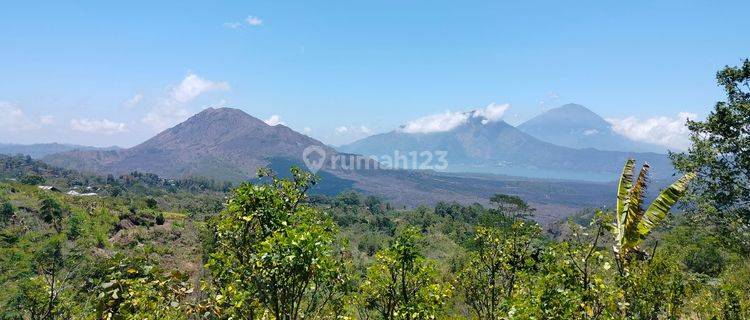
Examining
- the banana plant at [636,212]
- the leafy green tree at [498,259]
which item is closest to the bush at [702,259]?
the banana plant at [636,212]

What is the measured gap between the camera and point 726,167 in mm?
20047

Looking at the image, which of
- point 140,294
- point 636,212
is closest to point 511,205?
point 636,212

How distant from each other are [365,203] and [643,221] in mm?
183695

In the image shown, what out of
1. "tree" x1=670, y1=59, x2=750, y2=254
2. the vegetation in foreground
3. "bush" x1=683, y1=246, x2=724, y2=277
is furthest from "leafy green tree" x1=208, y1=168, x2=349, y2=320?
"bush" x1=683, y1=246, x2=724, y2=277

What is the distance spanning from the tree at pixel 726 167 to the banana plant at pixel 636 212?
998 cm

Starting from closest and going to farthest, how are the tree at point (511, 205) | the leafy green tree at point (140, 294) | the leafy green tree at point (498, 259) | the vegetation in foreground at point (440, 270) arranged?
the vegetation in foreground at point (440, 270)
the leafy green tree at point (140, 294)
the leafy green tree at point (498, 259)
the tree at point (511, 205)

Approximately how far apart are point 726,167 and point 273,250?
846 inches

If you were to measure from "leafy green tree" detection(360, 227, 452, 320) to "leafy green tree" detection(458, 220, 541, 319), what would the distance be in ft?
13.7

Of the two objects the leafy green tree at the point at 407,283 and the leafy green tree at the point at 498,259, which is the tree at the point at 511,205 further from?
the leafy green tree at the point at 407,283

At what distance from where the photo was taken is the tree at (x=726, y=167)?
64.7ft

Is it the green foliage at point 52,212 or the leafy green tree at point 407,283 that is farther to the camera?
the green foliage at point 52,212

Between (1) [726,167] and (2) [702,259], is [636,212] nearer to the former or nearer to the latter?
(1) [726,167]

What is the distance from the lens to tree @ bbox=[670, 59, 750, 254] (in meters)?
19.7

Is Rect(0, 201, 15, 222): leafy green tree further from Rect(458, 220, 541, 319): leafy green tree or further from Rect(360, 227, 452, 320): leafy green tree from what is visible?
Rect(360, 227, 452, 320): leafy green tree
